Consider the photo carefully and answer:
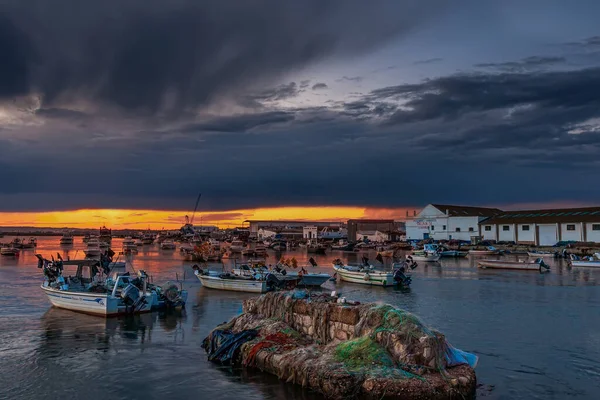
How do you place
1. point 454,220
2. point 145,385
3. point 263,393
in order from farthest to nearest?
point 454,220 < point 145,385 < point 263,393

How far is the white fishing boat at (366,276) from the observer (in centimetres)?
4702

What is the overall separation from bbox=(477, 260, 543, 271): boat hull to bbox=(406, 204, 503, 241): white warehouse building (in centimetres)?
4878

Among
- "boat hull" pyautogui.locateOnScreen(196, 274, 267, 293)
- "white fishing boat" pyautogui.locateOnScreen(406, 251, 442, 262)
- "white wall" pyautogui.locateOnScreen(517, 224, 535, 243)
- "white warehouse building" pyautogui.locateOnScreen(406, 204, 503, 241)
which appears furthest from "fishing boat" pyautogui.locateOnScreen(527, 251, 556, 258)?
"boat hull" pyautogui.locateOnScreen(196, 274, 267, 293)

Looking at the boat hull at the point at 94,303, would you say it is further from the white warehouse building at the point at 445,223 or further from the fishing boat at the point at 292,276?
the white warehouse building at the point at 445,223

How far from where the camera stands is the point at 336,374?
14.3m

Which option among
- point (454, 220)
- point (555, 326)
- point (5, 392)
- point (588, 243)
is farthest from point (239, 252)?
point (5, 392)

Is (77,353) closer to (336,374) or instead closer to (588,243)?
(336,374)

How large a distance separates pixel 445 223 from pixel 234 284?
278 ft

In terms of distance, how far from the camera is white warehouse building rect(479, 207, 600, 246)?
9512 cm

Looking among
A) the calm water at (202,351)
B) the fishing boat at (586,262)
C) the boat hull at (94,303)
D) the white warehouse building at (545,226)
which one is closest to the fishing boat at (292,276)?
the calm water at (202,351)

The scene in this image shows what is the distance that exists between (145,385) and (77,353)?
19.2 ft

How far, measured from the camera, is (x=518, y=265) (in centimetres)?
Answer: 6431

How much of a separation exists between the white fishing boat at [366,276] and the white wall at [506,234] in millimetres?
65328

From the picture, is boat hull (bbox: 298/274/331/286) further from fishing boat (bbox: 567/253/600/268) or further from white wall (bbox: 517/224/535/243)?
white wall (bbox: 517/224/535/243)
